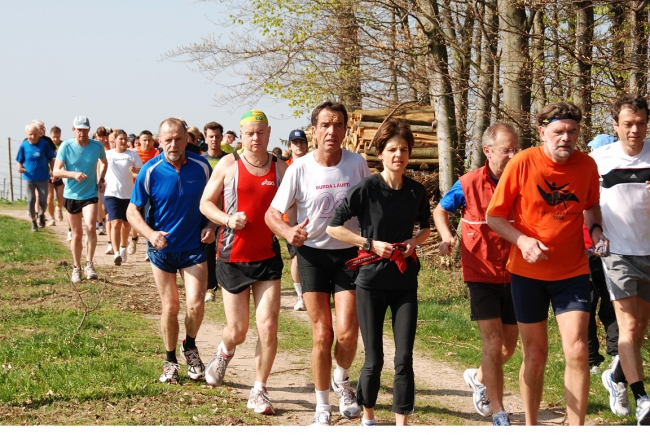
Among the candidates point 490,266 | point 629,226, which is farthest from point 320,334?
point 629,226

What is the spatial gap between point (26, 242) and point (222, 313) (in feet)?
24.8

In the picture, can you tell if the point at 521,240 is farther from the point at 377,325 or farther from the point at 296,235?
the point at 296,235

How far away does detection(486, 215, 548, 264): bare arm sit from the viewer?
5121mm

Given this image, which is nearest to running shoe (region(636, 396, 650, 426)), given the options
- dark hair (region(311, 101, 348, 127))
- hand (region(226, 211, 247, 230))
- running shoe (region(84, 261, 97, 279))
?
dark hair (region(311, 101, 348, 127))

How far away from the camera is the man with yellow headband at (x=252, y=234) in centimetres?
661

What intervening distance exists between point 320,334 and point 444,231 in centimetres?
116

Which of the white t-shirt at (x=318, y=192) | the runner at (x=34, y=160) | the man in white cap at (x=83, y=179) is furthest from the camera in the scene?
the runner at (x=34, y=160)

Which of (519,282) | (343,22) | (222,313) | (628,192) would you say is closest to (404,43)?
(343,22)

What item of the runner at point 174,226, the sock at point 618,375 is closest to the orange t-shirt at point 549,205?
the sock at point 618,375

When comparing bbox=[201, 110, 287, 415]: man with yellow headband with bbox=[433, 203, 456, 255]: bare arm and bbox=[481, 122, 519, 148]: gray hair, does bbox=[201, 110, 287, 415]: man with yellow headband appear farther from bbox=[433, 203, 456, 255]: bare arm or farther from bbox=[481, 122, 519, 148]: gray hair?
bbox=[481, 122, 519, 148]: gray hair

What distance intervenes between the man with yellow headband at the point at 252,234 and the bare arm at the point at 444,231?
130 cm

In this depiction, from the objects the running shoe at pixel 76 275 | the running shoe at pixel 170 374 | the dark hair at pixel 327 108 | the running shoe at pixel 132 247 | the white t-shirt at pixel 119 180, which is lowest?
the running shoe at pixel 170 374

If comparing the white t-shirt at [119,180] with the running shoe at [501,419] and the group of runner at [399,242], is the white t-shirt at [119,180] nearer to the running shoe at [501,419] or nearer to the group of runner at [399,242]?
the group of runner at [399,242]

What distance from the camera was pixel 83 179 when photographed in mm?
12828
